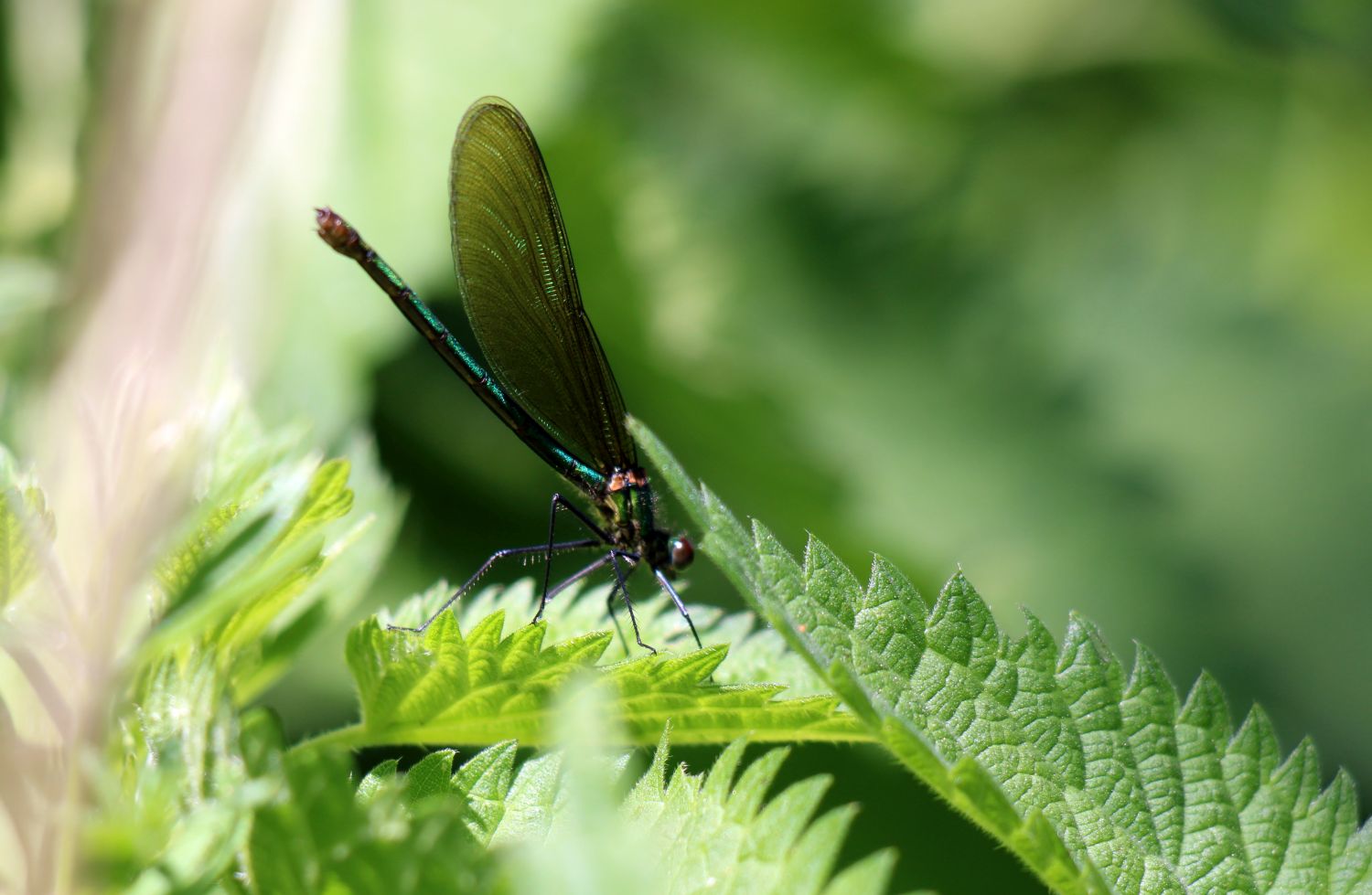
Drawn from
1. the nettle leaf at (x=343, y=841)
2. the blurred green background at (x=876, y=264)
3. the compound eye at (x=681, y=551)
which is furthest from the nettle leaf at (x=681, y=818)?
the blurred green background at (x=876, y=264)

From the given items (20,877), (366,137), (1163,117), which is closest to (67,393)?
(20,877)

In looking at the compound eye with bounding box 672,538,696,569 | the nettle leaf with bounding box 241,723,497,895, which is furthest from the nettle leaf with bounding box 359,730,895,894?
the compound eye with bounding box 672,538,696,569

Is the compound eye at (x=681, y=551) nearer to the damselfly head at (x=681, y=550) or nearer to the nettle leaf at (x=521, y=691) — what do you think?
the damselfly head at (x=681, y=550)

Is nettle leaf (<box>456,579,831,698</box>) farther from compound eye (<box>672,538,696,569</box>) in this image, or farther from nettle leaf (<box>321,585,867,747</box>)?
compound eye (<box>672,538,696,569</box>)

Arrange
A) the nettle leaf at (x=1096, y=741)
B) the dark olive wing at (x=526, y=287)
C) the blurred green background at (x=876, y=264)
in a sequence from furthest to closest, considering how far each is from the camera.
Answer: the blurred green background at (x=876, y=264), the dark olive wing at (x=526, y=287), the nettle leaf at (x=1096, y=741)

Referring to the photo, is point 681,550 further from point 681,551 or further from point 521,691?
point 521,691

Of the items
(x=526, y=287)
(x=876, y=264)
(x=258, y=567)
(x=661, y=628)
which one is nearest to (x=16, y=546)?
(x=258, y=567)
